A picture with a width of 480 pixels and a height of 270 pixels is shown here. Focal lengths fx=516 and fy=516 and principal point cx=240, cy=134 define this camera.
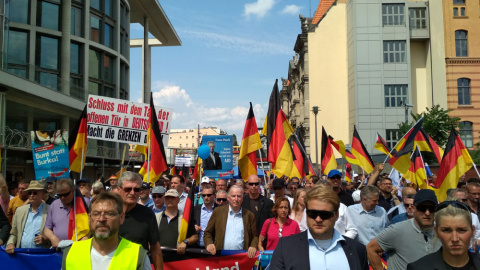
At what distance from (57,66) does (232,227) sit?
1315 inches

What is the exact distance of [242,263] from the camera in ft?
22.6

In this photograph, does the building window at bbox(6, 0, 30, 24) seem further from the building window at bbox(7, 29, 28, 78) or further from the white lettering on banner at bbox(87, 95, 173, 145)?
the white lettering on banner at bbox(87, 95, 173, 145)

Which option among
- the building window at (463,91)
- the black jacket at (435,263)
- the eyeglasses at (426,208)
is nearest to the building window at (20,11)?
the eyeglasses at (426,208)

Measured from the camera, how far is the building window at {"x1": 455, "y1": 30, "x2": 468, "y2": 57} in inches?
1868

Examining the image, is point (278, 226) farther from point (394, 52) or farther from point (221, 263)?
point (394, 52)

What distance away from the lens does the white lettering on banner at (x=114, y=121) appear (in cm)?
1412

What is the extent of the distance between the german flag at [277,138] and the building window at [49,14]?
1141 inches

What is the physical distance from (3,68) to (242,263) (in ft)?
68.6

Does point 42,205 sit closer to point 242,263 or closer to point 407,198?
point 242,263

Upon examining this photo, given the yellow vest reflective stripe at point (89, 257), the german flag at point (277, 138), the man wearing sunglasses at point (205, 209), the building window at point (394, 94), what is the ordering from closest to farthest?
the yellow vest reflective stripe at point (89, 257) → the man wearing sunglasses at point (205, 209) → the german flag at point (277, 138) → the building window at point (394, 94)

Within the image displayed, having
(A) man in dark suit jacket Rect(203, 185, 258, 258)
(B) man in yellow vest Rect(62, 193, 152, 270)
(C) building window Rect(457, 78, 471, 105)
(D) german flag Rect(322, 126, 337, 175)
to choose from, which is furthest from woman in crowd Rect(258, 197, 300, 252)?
(C) building window Rect(457, 78, 471, 105)

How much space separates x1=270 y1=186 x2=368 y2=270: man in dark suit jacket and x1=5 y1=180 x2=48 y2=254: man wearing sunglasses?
14.9 ft

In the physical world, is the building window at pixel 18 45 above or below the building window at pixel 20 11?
below

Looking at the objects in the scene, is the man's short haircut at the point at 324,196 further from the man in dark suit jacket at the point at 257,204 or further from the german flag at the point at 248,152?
the german flag at the point at 248,152
